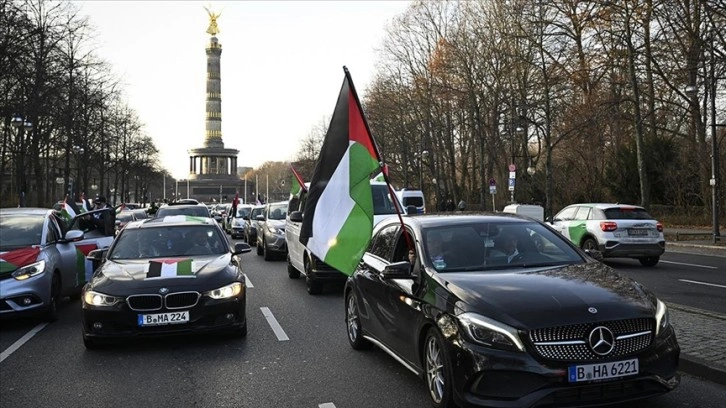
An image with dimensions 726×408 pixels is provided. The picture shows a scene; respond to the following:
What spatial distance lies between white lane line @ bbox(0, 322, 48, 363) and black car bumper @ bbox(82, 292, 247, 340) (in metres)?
0.92

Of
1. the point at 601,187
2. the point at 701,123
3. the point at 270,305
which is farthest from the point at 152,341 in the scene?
the point at 601,187

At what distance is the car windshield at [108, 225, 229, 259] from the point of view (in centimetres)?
899

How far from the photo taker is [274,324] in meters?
9.28

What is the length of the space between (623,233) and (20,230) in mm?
13102

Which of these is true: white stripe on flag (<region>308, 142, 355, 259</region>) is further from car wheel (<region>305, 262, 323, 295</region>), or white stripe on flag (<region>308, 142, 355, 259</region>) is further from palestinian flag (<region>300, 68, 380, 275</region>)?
car wheel (<region>305, 262, 323, 295</region>)

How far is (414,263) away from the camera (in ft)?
19.6

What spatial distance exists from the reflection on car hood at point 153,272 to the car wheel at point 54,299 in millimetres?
1504

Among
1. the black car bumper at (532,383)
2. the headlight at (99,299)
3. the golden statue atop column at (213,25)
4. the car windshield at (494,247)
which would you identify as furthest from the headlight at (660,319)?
the golden statue atop column at (213,25)

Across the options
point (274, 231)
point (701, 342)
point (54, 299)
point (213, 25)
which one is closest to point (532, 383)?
point (701, 342)

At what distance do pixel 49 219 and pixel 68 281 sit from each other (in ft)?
3.29

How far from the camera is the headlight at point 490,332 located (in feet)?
15.0

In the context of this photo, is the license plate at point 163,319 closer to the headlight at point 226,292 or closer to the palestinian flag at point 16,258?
the headlight at point 226,292

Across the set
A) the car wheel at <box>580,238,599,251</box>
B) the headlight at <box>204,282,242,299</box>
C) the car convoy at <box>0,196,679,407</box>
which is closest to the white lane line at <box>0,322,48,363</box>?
the car convoy at <box>0,196,679,407</box>

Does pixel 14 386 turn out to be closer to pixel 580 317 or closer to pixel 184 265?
pixel 184 265
